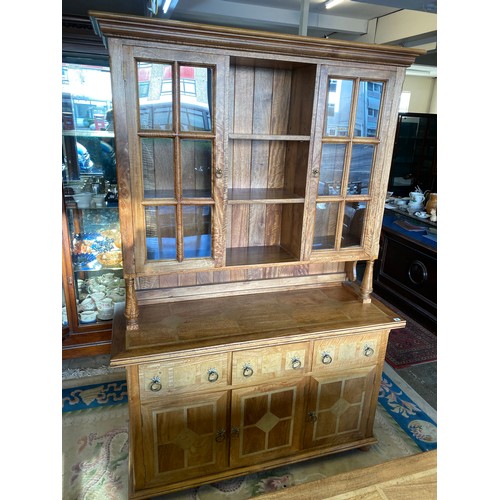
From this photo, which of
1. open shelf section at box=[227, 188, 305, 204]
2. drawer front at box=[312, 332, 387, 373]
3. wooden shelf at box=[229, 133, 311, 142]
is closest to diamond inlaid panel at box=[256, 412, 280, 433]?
drawer front at box=[312, 332, 387, 373]

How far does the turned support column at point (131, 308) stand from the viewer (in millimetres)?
1499

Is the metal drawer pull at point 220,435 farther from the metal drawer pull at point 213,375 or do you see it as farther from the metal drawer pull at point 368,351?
the metal drawer pull at point 368,351

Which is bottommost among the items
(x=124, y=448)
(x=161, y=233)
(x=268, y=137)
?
(x=124, y=448)

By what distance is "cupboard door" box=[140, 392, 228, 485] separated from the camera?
1481 mm

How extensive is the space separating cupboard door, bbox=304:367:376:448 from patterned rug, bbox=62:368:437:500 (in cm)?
15

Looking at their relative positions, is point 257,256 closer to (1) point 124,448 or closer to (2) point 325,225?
(2) point 325,225

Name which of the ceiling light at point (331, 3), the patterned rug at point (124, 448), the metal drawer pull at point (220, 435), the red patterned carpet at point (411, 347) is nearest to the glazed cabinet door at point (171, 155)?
the metal drawer pull at point (220, 435)

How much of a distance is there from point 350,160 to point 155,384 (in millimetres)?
1165

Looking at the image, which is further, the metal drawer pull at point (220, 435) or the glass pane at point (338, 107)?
the metal drawer pull at point (220, 435)

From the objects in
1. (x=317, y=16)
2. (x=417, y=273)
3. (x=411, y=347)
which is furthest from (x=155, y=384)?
(x=317, y=16)

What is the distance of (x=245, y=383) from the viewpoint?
1.55 m

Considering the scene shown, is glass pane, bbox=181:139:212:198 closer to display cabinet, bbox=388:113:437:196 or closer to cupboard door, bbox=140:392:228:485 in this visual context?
cupboard door, bbox=140:392:228:485

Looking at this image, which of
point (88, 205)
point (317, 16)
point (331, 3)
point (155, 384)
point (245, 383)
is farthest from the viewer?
point (317, 16)

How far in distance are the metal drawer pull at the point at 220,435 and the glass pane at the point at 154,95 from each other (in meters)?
1.20
